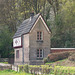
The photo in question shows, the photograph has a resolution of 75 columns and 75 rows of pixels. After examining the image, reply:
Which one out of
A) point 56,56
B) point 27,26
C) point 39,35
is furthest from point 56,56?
point 27,26

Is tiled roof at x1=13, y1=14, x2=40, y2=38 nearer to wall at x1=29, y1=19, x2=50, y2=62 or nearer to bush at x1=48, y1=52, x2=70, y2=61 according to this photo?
wall at x1=29, y1=19, x2=50, y2=62

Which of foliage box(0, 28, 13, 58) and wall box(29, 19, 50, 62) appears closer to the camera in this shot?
wall box(29, 19, 50, 62)

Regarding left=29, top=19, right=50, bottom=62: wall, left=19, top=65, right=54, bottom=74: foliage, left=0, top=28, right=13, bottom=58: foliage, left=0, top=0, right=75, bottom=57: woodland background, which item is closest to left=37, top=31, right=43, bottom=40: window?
left=29, top=19, right=50, bottom=62: wall

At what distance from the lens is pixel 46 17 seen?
6166cm

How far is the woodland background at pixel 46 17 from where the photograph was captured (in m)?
55.5

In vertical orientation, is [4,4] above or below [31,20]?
above

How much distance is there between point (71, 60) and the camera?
31953mm

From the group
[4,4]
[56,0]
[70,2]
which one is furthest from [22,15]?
[70,2]

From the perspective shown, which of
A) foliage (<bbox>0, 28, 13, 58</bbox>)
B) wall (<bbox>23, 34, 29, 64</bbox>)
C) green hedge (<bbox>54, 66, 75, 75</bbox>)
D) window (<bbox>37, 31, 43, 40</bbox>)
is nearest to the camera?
green hedge (<bbox>54, 66, 75, 75</bbox>)

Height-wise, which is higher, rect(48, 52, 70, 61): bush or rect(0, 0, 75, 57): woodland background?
rect(0, 0, 75, 57): woodland background

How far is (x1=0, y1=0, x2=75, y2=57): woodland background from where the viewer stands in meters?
55.5

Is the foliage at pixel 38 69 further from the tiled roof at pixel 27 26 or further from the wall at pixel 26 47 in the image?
the tiled roof at pixel 27 26

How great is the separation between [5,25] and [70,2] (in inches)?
684

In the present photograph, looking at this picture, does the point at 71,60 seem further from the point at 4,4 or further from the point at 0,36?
the point at 4,4
